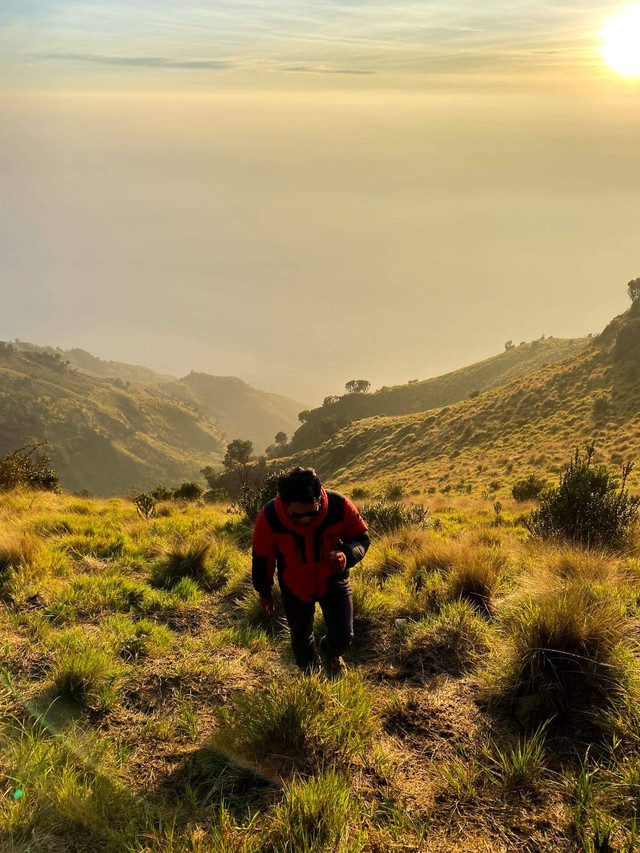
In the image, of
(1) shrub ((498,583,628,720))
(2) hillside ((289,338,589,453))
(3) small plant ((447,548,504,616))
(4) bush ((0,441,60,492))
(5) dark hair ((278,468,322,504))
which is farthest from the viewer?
(2) hillside ((289,338,589,453))

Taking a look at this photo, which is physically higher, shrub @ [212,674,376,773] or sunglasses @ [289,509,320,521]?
sunglasses @ [289,509,320,521]

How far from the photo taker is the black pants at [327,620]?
11.7 feet

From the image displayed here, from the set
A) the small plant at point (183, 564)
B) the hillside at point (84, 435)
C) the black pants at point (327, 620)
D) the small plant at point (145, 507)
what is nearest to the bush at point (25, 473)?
the small plant at point (145, 507)

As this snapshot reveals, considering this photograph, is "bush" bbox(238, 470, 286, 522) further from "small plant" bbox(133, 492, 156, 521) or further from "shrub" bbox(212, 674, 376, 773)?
"shrub" bbox(212, 674, 376, 773)

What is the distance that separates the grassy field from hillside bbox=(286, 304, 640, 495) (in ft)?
72.4

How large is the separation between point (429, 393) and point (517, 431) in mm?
55597

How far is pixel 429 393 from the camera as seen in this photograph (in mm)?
98375

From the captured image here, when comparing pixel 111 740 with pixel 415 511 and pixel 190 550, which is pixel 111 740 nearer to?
pixel 190 550

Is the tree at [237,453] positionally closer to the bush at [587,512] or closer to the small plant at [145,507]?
the small plant at [145,507]

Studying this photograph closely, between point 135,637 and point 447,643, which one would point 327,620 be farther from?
point 135,637

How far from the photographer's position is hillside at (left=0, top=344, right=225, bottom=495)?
141000mm

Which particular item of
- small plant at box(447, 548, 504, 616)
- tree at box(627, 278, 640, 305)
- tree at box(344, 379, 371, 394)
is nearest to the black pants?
small plant at box(447, 548, 504, 616)

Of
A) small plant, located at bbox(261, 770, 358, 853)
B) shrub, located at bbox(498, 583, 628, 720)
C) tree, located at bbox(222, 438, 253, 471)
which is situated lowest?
tree, located at bbox(222, 438, 253, 471)

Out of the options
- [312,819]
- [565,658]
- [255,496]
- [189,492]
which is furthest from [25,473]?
[565,658]
